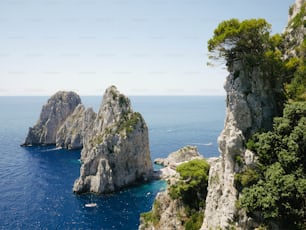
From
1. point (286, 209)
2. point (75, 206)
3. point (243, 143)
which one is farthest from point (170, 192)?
point (75, 206)

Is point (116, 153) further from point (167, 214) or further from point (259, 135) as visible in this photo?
point (259, 135)

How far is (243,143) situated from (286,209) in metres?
9.11

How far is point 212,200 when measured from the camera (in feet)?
126

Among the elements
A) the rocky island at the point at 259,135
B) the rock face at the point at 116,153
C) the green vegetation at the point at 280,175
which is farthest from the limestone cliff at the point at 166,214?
the rock face at the point at 116,153

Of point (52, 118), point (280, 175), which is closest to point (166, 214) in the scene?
point (280, 175)

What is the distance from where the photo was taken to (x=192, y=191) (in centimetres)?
4844

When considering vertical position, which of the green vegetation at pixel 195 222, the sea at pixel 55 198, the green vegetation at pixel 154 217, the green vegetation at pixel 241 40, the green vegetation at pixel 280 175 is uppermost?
the green vegetation at pixel 241 40

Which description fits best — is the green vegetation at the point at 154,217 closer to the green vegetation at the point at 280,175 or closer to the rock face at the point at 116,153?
the green vegetation at the point at 280,175

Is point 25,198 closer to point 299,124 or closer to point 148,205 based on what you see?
point 148,205

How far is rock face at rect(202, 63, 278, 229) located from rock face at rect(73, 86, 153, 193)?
56.8 meters

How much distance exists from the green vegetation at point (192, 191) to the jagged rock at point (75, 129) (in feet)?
322

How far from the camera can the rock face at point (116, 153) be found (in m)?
87.9

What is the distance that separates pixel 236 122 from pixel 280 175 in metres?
8.79

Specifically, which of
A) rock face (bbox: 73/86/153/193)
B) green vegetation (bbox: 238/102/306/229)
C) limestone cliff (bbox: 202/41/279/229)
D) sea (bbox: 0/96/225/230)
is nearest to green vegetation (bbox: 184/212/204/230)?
limestone cliff (bbox: 202/41/279/229)
